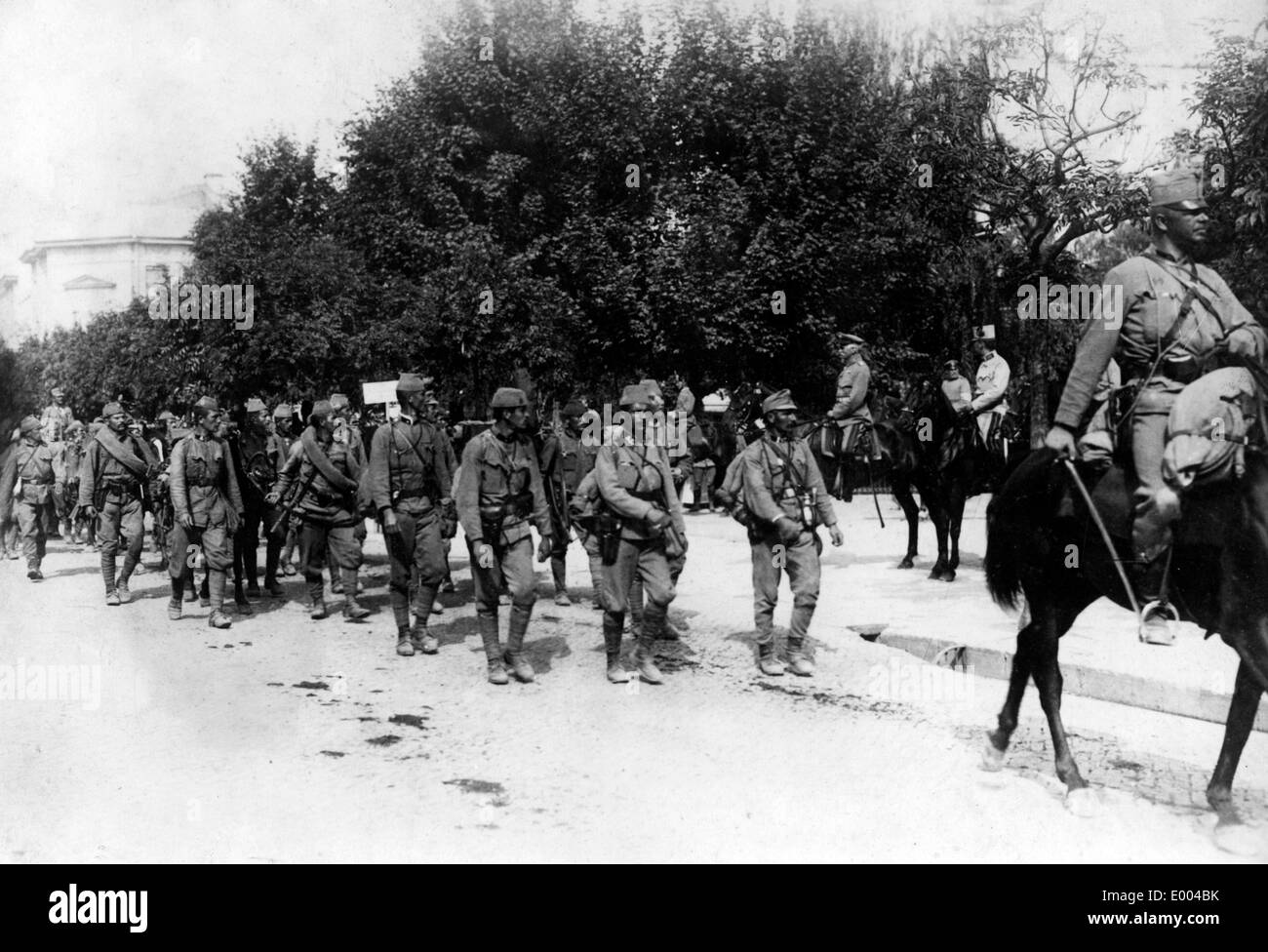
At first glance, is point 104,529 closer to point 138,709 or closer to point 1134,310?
point 138,709

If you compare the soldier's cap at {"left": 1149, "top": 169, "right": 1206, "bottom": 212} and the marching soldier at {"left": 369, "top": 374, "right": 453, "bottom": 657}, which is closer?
the soldier's cap at {"left": 1149, "top": 169, "right": 1206, "bottom": 212}

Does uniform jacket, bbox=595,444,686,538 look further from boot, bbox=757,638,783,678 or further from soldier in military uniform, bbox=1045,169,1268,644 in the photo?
soldier in military uniform, bbox=1045,169,1268,644

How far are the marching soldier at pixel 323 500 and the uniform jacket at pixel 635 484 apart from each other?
4.23 m

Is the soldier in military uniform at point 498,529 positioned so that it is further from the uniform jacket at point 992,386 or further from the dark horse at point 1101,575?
the uniform jacket at point 992,386

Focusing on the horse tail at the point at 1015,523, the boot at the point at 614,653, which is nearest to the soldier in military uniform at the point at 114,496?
the boot at the point at 614,653

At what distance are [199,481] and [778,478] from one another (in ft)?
19.6

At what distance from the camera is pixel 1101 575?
220 inches

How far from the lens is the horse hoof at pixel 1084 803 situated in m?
5.21

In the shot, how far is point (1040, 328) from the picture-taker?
2231 centimetres

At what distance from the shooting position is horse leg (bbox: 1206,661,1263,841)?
5066mm

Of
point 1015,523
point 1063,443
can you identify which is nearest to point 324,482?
point 1015,523

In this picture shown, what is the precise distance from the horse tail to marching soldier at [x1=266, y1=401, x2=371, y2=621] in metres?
7.11

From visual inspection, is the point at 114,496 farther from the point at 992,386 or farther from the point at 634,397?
the point at 992,386

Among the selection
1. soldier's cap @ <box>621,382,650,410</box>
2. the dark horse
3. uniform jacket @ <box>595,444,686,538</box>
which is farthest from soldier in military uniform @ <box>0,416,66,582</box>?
the dark horse
